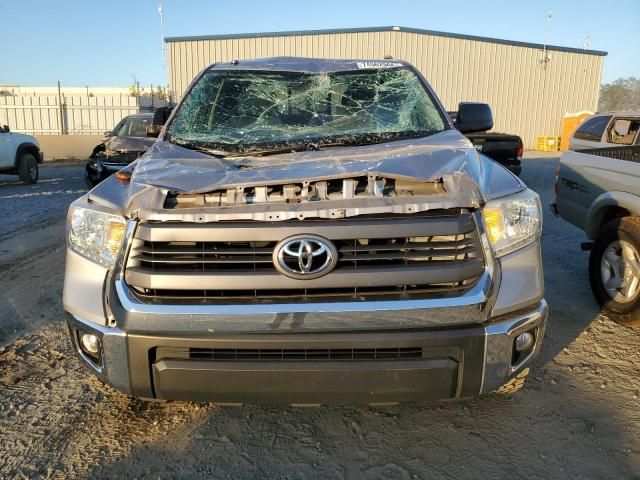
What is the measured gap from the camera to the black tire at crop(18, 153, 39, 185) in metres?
13.4

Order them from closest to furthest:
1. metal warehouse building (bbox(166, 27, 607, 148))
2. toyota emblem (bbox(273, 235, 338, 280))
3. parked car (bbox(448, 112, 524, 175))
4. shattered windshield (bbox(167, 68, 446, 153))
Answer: toyota emblem (bbox(273, 235, 338, 280)) < shattered windshield (bbox(167, 68, 446, 153)) < parked car (bbox(448, 112, 524, 175)) < metal warehouse building (bbox(166, 27, 607, 148))

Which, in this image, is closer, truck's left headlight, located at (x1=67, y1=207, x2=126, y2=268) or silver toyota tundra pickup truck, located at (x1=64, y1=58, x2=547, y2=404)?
silver toyota tundra pickup truck, located at (x1=64, y1=58, x2=547, y2=404)

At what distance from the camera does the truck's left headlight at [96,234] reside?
2.44 m

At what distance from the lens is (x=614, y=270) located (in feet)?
14.2

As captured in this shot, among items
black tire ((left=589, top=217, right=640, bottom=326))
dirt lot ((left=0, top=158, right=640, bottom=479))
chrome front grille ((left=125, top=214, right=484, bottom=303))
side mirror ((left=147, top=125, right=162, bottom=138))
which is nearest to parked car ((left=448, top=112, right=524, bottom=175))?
black tire ((left=589, top=217, right=640, bottom=326))

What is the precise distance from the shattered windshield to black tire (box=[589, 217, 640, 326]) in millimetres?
1776

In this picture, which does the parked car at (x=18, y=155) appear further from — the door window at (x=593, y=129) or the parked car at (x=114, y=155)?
the door window at (x=593, y=129)

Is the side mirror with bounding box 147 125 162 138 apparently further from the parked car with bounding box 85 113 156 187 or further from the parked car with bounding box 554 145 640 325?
the parked car with bounding box 85 113 156 187

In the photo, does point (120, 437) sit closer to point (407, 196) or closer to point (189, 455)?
point (189, 455)

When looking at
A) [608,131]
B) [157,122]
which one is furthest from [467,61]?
[157,122]

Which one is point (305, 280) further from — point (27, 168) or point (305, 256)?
point (27, 168)

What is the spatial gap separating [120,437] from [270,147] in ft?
5.76

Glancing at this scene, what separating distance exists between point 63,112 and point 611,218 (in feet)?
79.0

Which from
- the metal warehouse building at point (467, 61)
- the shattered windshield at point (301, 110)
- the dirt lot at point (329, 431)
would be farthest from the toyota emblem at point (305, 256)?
the metal warehouse building at point (467, 61)
